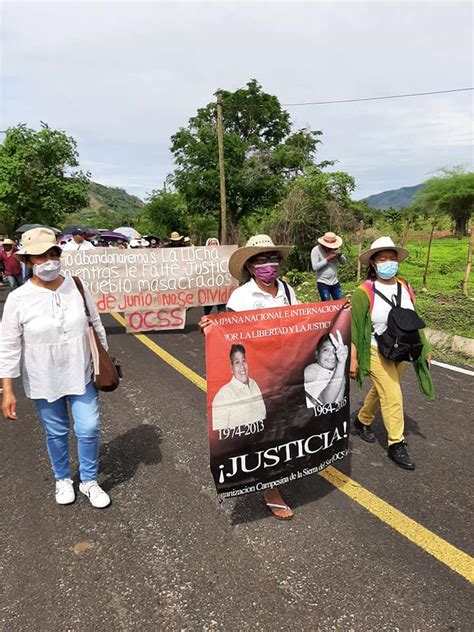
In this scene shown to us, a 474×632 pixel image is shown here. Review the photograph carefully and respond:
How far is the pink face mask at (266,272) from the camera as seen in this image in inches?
112

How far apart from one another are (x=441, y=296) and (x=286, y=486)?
835 cm

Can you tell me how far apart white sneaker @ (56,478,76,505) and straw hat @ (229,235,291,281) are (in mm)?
1862

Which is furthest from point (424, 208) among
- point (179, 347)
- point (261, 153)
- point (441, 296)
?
point (179, 347)

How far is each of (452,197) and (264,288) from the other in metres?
43.3

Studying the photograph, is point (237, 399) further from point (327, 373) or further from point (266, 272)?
point (266, 272)

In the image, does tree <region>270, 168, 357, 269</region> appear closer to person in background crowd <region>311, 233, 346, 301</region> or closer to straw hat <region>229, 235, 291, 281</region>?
person in background crowd <region>311, 233, 346, 301</region>

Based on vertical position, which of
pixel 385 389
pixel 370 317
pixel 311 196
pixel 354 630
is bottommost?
pixel 354 630

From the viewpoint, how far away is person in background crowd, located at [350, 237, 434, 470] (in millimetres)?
3400

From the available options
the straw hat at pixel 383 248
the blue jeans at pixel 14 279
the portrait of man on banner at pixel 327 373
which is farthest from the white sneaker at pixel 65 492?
the blue jeans at pixel 14 279

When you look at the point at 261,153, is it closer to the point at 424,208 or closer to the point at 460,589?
the point at 424,208

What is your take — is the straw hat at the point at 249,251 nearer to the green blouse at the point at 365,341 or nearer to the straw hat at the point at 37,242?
the green blouse at the point at 365,341

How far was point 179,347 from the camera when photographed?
695 centimetres

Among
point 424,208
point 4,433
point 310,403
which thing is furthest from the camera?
point 424,208

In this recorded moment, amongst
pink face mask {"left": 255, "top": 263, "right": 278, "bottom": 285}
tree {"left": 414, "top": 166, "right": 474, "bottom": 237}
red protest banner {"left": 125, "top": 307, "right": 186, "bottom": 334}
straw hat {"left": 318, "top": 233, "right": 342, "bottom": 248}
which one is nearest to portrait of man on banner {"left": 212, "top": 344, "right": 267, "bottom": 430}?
pink face mask {"left": 255, "top": 263, "right": 278, "bottom": 285}
